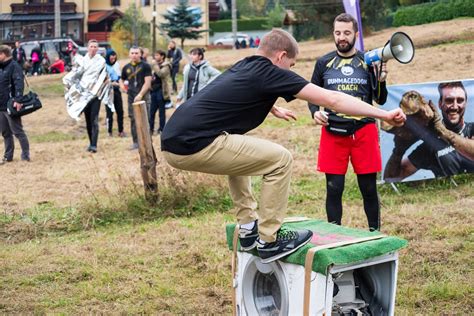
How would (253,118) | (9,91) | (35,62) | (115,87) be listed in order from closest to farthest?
(253,118) → (9,91) → (115,87) → (35,62)

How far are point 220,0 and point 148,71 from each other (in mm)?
84499

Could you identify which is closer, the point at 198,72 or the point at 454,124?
the point at 454,124

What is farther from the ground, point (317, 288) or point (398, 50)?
point (398, 50)

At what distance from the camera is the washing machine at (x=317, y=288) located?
16.3ft

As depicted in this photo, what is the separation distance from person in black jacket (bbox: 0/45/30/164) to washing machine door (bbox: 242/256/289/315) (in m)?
9.62

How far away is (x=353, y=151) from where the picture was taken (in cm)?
714

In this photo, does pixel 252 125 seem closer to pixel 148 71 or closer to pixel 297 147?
pixel 297 147

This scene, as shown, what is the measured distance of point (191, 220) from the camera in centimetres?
947


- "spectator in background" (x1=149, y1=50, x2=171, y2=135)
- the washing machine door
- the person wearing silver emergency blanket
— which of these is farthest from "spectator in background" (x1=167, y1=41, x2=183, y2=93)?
the washing machine door

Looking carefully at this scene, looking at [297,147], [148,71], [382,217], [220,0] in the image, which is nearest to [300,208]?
[382,217]

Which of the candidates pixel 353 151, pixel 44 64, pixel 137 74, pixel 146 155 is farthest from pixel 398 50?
pixel 44 64

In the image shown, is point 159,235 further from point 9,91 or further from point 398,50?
point 9,91

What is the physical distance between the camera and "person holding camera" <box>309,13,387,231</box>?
7043mm

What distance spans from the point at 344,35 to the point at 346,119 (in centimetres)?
72
